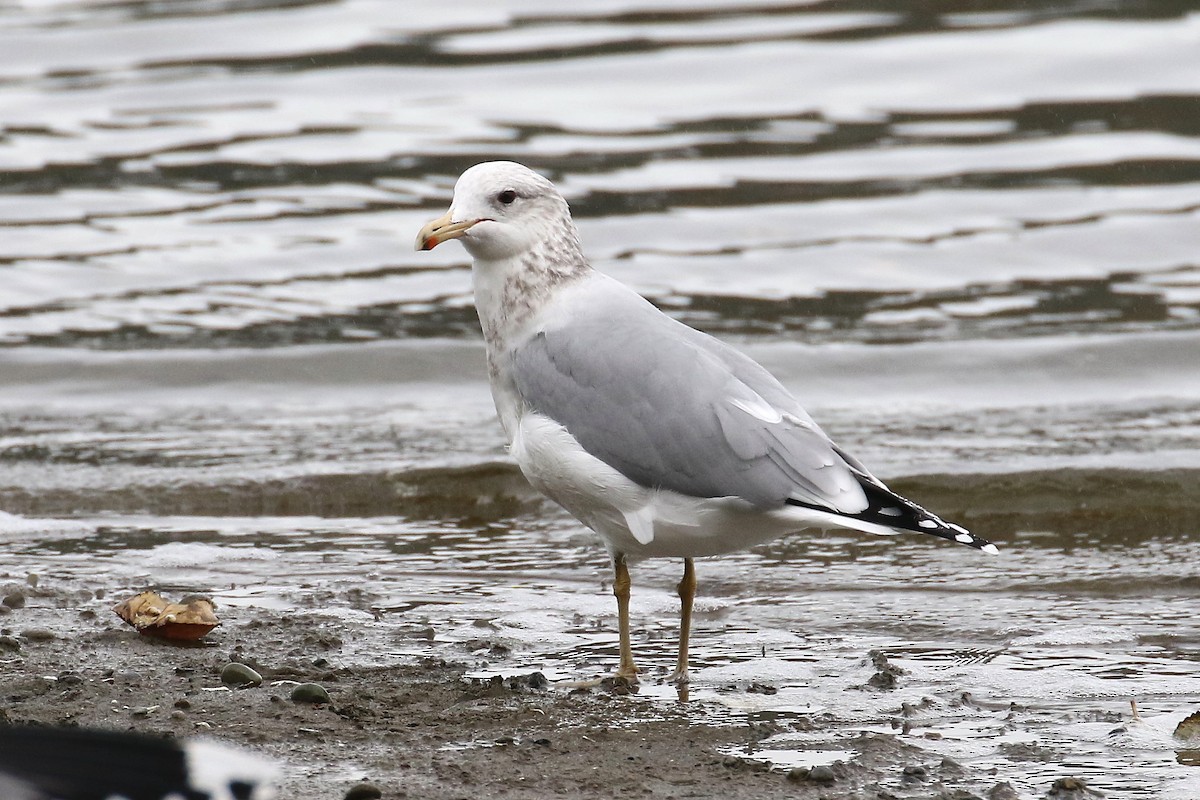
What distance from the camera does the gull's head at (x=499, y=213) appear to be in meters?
4.98

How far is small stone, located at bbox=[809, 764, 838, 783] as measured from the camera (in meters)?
3.83

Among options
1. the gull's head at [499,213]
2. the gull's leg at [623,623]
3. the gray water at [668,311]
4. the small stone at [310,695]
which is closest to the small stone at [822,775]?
the gray water at [668,311]

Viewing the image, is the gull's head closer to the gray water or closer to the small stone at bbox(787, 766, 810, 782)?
the gray water

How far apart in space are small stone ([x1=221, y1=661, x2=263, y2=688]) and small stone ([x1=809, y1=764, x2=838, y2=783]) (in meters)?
1.60

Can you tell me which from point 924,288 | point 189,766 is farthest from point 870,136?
point 189,766

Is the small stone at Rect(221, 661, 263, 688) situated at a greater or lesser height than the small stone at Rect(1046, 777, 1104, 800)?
lesser

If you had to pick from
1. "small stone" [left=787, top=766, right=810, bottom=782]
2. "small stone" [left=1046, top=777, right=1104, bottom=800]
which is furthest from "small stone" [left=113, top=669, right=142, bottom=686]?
"small stone" [left=1046, top=777, right=1104, bottom=800]

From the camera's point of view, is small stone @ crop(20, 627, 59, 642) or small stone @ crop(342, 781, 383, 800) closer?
small stone @ crop(342, 781, 383, 800)

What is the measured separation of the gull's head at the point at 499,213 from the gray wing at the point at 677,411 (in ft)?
1.03

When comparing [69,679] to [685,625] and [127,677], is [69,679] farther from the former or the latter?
[685,625]

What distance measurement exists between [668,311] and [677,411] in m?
5.52

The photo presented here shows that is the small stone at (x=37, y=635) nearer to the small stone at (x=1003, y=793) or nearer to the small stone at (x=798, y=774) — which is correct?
the small stone at (x=798, y=774)

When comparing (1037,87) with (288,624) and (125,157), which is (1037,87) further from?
(288,624)

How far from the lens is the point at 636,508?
4641 mm
